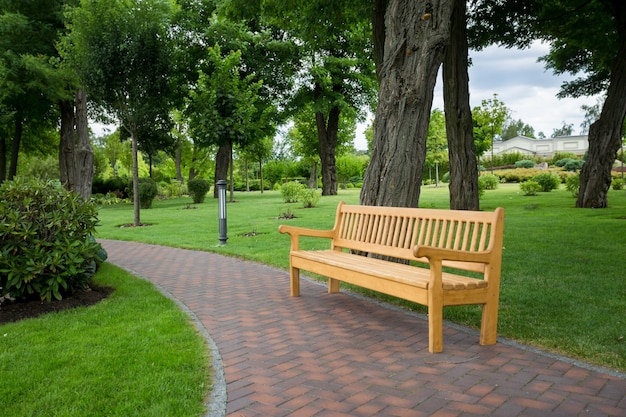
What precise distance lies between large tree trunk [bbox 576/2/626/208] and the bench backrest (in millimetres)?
11749

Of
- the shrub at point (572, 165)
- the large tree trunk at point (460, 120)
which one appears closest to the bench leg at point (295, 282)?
the large tree trunk at point (460, 120)

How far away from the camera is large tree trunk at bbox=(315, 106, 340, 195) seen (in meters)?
29.2

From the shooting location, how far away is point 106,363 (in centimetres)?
359

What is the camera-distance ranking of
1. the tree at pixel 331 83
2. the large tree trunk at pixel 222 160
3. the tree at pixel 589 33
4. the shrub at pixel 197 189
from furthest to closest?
the tree at pixel 331 83 → the large tree trunk at pixel 222 160 → the shrub at pixel 197 189 → the tree at pixel 589 33

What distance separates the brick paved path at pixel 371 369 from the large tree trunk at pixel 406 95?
178cm

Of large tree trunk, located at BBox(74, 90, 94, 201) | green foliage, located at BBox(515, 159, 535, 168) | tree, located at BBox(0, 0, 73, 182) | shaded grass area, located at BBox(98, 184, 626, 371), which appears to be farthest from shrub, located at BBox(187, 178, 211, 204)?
green foliage, located at BBox(515, 159, 535, 168)

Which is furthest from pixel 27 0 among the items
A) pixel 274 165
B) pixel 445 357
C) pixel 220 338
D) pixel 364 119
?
pixel 274 165

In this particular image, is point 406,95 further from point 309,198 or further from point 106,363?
point 309,198

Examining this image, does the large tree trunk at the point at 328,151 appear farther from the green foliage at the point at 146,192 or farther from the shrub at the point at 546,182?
the shrub at the point at 546,182

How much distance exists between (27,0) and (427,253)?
24.3 meters

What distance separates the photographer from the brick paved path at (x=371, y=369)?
2885mm

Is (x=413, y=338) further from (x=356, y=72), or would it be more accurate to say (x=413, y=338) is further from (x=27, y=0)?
(x=356, y=72)

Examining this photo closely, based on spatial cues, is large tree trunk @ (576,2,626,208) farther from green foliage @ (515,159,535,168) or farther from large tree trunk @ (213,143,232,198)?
green foliage @ (515,159,535,168)

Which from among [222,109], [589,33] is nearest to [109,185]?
[222,109]
